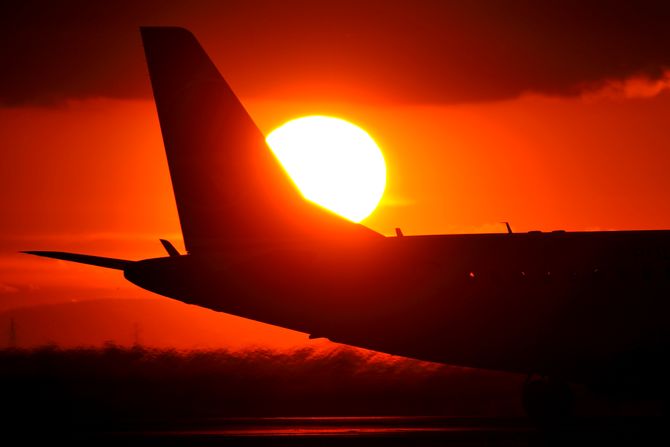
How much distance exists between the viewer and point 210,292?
1190 inches

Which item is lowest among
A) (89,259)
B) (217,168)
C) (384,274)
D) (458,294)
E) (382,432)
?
(382,432)

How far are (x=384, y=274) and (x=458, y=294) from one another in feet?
7.87

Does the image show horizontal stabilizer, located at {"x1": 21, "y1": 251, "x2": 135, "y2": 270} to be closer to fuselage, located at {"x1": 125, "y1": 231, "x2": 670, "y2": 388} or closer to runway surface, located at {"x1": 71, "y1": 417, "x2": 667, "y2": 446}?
fuselage, located at {"x1": 125, "y1": 231, "x2": 670, "y2": 388}

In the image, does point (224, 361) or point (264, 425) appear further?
point (224, 361)

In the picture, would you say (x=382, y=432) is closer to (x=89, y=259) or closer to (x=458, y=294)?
(x=458, y=294)

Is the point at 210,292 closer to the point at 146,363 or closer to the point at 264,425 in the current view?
the point at 264,425

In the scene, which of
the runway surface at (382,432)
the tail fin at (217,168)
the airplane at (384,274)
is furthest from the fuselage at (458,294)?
the runway surface at (382,432)

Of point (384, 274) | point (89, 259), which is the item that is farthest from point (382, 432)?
point (89, 259)

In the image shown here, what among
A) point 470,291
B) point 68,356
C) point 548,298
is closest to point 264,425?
point 470,291

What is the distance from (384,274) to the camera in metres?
30.3

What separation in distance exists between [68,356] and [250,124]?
1523 centimetres

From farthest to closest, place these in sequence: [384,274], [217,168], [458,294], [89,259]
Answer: [217,168] → [458,294] → [384,274] → [89,259]

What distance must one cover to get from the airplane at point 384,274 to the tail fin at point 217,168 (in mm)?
35

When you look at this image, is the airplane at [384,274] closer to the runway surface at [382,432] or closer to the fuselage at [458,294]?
the fuselage at [458,294]
